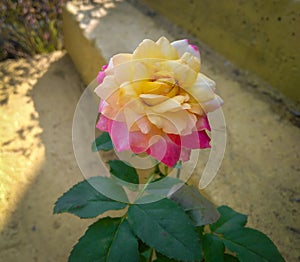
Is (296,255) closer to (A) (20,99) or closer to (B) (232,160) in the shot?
(B) (232,160)

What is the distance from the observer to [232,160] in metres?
1.16

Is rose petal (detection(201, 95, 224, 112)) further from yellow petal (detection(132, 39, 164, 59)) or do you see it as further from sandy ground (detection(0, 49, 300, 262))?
sandy ground (detection(0, 49, 300, 262))

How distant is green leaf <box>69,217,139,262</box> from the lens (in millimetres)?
671

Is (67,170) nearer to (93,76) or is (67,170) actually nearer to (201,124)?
(93,76)

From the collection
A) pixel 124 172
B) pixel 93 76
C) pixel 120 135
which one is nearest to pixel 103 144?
pixel 124 172

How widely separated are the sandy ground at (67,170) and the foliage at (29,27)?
0.31 m

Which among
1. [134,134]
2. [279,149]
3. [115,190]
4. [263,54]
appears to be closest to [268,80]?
[263,54]

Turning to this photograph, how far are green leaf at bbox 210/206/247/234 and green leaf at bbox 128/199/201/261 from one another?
176 millimetres

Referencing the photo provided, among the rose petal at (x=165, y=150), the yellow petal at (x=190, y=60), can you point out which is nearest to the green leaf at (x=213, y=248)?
the rose petal at (x=165, y=150)

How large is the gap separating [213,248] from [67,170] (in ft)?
2.56

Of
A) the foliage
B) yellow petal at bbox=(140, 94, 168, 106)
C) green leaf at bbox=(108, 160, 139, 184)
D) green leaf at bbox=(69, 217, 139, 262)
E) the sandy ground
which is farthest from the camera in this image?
the foliage

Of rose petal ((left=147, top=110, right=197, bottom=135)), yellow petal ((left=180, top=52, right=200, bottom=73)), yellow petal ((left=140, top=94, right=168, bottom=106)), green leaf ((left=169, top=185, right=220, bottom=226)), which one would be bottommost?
green leaf ((left=169, top=185, right=220, bottom=226))

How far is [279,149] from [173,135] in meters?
Result: 0.72

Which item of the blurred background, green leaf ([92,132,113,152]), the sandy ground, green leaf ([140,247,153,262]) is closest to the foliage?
the blurred background
